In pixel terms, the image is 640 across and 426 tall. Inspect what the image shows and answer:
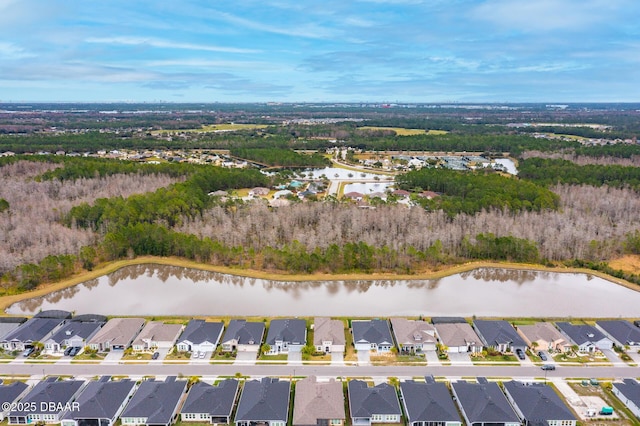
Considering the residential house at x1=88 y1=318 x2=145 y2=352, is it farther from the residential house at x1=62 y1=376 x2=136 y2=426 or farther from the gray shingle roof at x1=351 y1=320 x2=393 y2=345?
the gray shingle roof at x1=351 y1=320 x2=393 y2=345

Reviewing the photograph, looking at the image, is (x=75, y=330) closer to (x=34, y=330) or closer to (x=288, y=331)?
(x=34, y=330)

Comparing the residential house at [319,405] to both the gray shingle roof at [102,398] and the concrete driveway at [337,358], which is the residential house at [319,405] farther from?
the gray shingle roof at [102,398]

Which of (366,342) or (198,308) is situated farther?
(198,308)

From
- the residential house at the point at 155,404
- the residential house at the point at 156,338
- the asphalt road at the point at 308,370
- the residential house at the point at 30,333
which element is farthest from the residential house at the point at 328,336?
the residential house at the point at 30,333

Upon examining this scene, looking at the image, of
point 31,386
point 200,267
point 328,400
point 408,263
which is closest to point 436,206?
point 408,263

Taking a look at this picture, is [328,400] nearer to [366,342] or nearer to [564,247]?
[366,342]

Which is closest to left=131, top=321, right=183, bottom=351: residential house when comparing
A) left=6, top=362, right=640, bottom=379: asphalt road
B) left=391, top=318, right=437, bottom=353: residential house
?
left=6, top=362, right=640, bottom=379: asphalt road

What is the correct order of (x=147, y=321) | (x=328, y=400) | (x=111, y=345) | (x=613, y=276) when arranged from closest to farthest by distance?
(x=328, y=400) < (x=111, y=345) < (x=147, y=321) < (x=613, y=276)
